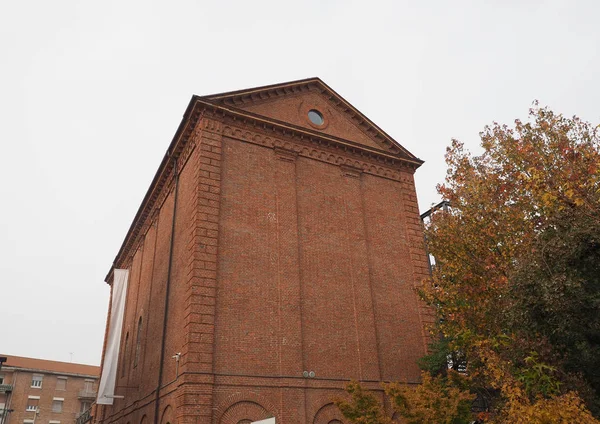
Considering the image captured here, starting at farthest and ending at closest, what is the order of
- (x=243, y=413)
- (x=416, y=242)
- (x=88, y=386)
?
(x=88, y=386), (x=416, y=242), (x=243, y=413)

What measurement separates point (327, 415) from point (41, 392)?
47.0m

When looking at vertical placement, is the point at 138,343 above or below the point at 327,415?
above

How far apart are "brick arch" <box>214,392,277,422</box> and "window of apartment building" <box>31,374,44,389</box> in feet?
152

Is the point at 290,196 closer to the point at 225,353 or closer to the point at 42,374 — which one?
the point at 225,353

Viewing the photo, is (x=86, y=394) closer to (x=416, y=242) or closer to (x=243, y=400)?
(x=243, y=400)

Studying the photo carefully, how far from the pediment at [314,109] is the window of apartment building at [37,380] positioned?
46.1 m

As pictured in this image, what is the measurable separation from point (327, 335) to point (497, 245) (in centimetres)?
664

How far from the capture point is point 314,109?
22.2 meters

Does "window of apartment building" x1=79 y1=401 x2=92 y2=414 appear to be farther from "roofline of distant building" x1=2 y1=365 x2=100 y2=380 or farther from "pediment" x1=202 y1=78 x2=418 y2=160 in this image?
"pediment" x1=202 y1=78 x2=418 y2=160

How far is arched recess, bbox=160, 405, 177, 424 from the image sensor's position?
15228 mm

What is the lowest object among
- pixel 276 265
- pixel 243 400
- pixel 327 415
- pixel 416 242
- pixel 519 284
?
pixel 327 415

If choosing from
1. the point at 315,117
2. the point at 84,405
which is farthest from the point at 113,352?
the point at 84,405

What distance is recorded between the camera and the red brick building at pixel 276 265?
1543 centimetres

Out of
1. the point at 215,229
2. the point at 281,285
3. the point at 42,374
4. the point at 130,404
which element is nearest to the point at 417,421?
the point at 281,285
